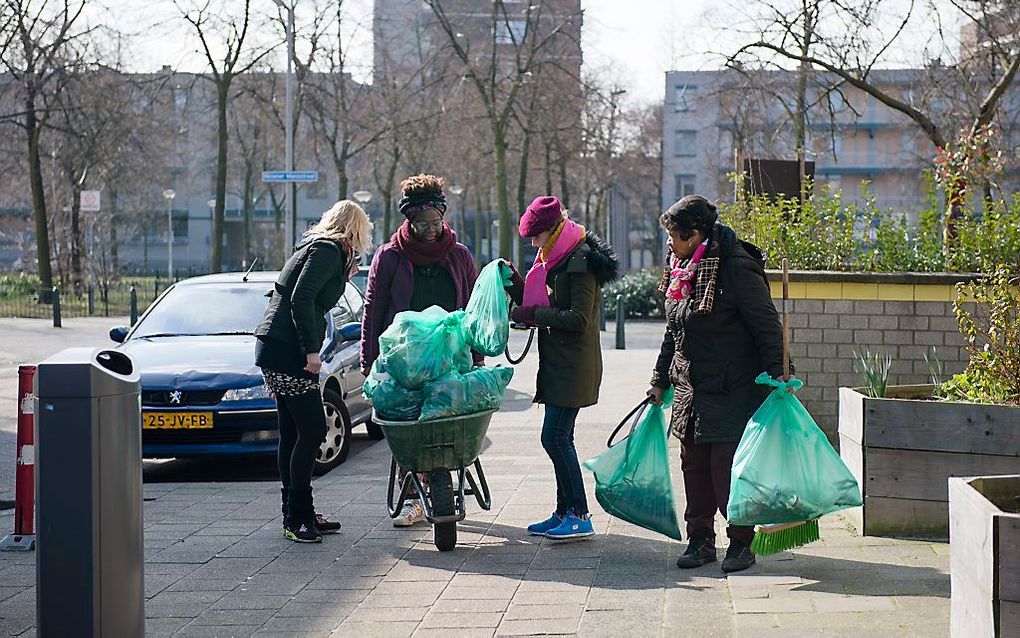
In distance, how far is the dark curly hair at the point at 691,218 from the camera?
5926 millimetres

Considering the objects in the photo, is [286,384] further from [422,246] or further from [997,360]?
[997,360]

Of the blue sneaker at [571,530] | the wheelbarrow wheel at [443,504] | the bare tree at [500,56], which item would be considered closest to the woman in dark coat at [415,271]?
the wheelbarrow wheel at [443,504]

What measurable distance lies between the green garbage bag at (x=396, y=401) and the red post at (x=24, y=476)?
183cm

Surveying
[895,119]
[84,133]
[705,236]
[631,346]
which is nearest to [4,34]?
[84,133]

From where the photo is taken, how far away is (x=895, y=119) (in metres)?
75.2

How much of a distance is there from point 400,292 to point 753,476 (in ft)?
7.68

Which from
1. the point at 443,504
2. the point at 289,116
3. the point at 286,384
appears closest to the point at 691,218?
the point at 443,504

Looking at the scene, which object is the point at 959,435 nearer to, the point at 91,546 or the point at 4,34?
the point at 91,546

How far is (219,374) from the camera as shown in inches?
369

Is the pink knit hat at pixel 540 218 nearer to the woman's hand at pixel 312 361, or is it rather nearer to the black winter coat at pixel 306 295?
the black winter coat at pixel 306 295

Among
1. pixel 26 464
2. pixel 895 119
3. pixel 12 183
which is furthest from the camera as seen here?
pixel 895 119

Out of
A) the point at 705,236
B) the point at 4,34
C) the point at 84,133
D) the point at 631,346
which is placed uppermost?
the point at 4,34

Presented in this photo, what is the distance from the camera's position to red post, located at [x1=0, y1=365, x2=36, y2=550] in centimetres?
682

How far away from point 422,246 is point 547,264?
2.54 ft
